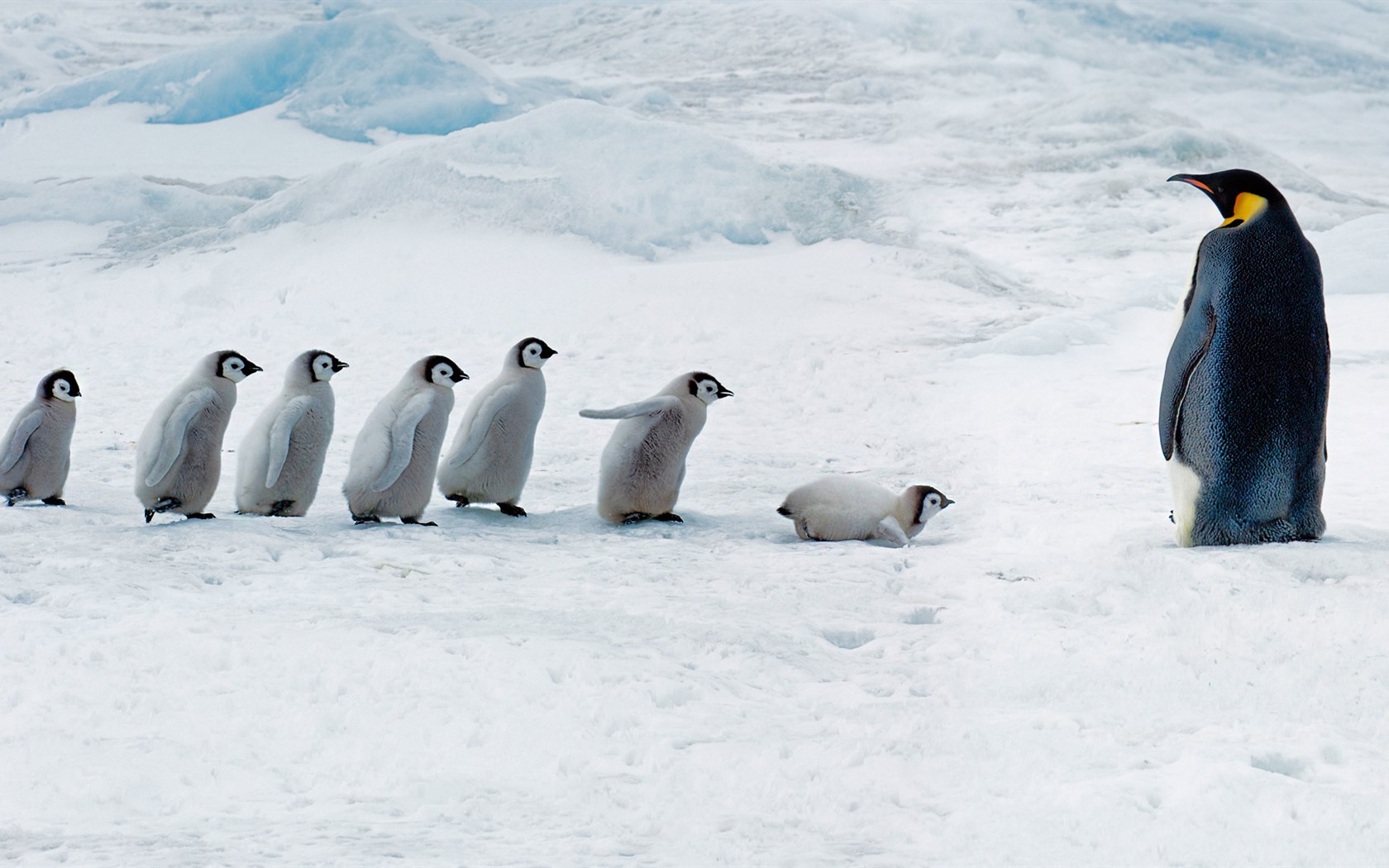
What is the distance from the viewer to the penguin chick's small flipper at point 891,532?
3471 millimetres

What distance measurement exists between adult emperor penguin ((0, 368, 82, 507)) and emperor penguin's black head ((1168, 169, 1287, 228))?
3.37 meters

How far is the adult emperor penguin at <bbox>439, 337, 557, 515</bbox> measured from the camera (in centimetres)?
382

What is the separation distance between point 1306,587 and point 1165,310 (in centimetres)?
593

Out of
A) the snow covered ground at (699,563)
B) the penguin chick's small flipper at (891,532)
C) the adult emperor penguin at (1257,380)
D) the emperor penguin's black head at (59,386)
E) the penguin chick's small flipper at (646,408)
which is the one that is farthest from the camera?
the emperor penguin's black head at (59,386)

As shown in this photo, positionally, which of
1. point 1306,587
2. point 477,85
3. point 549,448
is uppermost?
point 477,85

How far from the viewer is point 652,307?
785cm

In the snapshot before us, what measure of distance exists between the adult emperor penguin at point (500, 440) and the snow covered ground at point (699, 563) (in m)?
0.19

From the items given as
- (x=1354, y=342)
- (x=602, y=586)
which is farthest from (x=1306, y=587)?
(x=1354, y=342)

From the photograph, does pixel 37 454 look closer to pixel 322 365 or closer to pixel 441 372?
pixel 322 365

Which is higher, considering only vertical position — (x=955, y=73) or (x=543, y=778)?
(x=955, y=73)

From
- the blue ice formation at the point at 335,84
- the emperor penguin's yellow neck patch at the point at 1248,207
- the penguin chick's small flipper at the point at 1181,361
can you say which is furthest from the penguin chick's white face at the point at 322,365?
the blue ice formation at the point at 335,84

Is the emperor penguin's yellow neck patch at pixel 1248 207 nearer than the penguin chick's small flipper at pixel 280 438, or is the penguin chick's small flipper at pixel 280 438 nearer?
the emperor penguin's yellow neck patch at pixel 1248 207

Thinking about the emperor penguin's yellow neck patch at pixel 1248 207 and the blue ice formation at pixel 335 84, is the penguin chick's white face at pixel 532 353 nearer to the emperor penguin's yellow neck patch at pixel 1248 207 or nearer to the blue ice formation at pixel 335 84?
the emperor penguin's yellow neck patch at pixel 1248 207

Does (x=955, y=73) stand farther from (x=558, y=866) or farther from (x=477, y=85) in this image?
(x=558, y=866)
